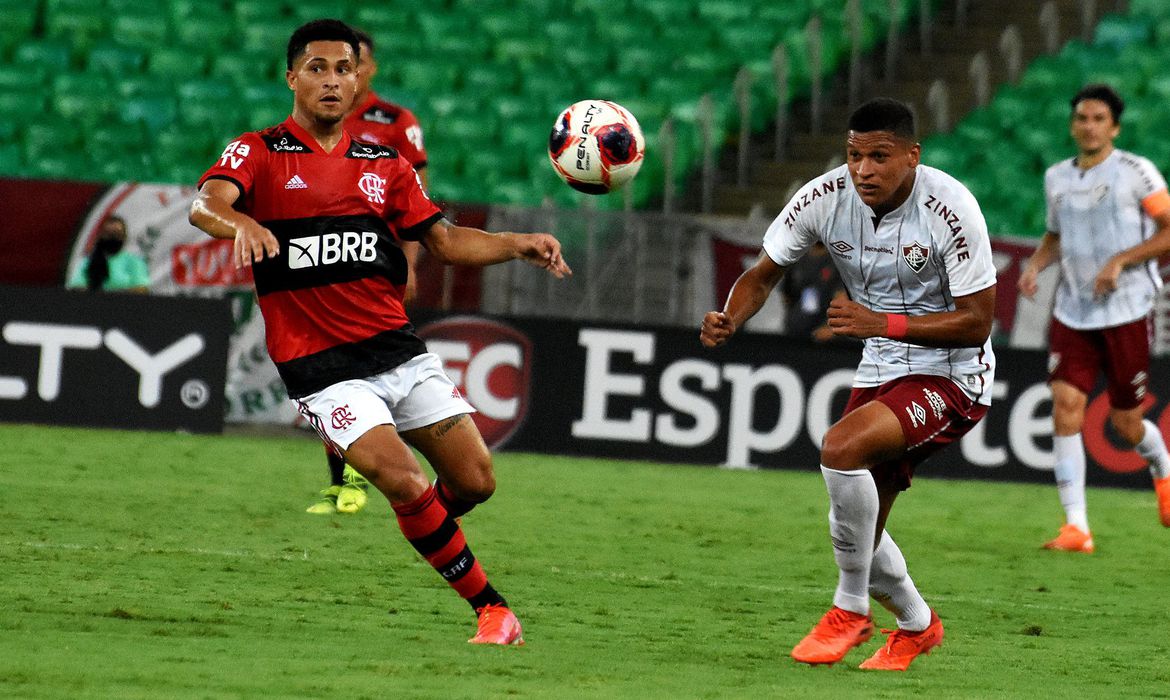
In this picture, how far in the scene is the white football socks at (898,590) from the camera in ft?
20.9

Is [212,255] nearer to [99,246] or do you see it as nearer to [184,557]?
[99,246]

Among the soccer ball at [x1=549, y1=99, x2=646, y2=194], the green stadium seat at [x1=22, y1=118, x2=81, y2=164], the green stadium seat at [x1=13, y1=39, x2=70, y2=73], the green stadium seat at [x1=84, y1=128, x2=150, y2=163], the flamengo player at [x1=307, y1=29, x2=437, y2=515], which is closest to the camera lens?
the soccer ball at [x1=549, y1=99, x2=646, y2=194]

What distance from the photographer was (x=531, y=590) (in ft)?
25.3

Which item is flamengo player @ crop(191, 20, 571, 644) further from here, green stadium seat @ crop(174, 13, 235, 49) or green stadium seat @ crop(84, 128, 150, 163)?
green stadium seat @ crop(174, 13, 235, 49)

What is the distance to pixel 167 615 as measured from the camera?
6.45 meters

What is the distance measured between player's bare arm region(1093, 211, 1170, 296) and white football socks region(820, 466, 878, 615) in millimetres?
3977

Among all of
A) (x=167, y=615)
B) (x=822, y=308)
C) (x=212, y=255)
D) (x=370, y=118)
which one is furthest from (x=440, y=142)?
(x=167, y=615)

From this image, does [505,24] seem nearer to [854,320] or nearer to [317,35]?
[317,35]

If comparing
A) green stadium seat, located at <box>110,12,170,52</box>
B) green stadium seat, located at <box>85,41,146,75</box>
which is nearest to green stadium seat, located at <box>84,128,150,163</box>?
green stadium seat, located at <box>85,41,146,75</box>

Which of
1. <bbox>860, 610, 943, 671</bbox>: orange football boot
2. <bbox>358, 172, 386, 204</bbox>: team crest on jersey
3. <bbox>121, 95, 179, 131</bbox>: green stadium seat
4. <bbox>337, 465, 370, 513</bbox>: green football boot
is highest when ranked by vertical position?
<bbox>121, 95, 179, 131</bbox>: green stadium seat

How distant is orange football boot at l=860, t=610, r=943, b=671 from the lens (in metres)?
6.27

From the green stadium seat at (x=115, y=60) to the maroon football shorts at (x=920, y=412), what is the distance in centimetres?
1499

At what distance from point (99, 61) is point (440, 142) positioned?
4393 millimetres

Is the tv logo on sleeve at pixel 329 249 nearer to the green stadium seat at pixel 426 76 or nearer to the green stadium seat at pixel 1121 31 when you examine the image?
the green stadium seat at pixel 426 76
